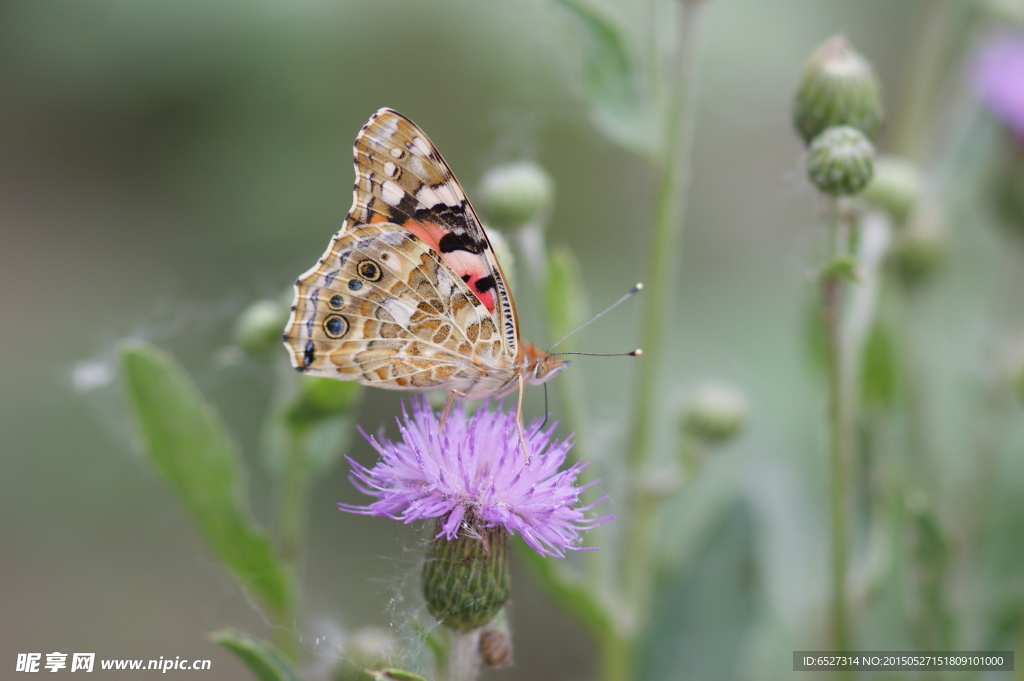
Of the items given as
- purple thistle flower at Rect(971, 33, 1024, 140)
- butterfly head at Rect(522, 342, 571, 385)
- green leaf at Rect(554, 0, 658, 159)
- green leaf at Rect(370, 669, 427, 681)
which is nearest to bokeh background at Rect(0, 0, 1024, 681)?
purple thistle flower at Rect(971, 33, 1024, 140)

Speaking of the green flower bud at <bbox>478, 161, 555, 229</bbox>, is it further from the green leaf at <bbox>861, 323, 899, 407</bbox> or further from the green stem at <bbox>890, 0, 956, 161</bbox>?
the green stem at <bbox>890, 0, 956, 161</bbox>

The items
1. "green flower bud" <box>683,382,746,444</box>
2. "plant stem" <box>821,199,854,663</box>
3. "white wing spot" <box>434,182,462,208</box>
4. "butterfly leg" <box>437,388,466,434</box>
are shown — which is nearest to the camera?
"butterfly leg" <box>437,388,466,434</box>

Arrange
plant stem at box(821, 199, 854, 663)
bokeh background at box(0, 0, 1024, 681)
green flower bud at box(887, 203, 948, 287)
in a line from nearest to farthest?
plant stem at box(821, 199, 854, 663), green flower bud at box(887, 203, 948, 287), bokeh background at box(0, 0, 1024, 681)

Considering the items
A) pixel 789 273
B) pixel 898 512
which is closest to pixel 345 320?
pixel 898 512

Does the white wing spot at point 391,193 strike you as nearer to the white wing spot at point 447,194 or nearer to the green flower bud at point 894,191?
the white wing spot at point 447,194

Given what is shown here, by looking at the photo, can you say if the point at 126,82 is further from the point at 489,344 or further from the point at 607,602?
the point at 607,602

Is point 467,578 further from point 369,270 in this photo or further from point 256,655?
point 369,270

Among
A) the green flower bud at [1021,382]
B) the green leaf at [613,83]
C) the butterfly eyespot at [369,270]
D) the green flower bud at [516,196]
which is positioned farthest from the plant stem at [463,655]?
the green flower bud at [1021,382]
